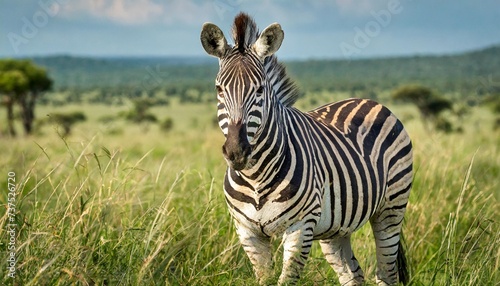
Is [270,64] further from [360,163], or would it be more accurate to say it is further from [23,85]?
[23,85]

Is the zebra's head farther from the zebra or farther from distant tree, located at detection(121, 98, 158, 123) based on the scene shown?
distant tree, located at detection(121, 98, 158, 123)

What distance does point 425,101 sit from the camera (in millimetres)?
45188

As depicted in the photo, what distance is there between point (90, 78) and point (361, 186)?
298 ft

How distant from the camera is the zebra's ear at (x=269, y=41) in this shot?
4.03 m

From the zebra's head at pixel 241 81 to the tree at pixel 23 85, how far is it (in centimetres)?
4425

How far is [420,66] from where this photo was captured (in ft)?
313

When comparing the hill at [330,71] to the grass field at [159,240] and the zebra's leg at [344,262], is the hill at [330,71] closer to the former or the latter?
the grass field at [159,240]

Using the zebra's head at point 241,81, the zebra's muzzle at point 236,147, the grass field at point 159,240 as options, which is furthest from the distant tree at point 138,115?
the zebra's muzzle at point 236,147

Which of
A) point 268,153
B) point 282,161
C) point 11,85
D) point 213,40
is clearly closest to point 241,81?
point 213,40

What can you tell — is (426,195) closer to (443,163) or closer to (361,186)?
(443,163)

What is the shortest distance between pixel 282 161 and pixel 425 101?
42.8 meters

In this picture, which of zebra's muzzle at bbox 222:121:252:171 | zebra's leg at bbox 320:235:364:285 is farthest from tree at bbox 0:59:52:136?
zebra's muzzle at bbox 222:121:252:171

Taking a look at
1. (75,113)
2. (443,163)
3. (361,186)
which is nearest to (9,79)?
(75,113)

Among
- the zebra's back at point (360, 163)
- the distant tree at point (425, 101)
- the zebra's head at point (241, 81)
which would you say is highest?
→ the zebra's head at point (241, 81)
